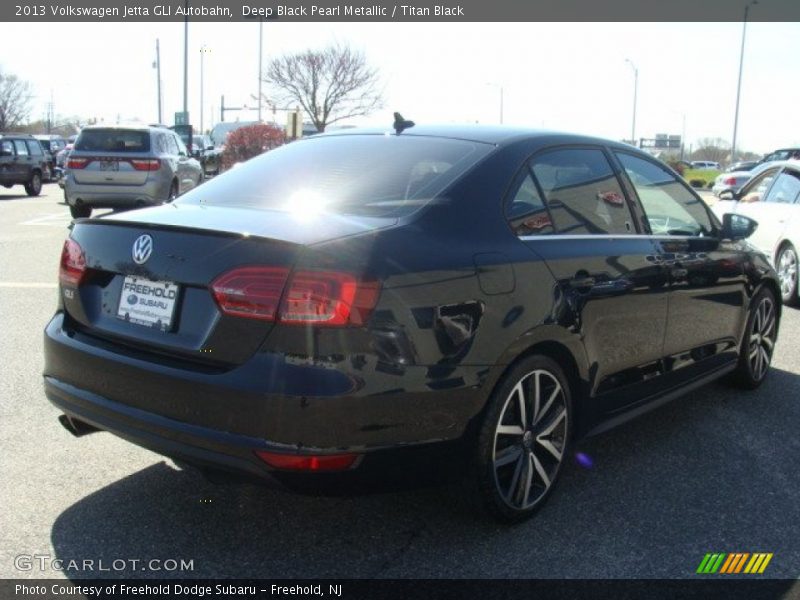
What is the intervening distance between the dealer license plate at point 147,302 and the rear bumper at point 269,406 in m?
0.14

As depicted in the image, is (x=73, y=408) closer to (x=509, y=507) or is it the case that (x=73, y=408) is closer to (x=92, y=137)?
(x=509, y=507)

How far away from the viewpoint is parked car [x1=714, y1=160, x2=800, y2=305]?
8984 mm

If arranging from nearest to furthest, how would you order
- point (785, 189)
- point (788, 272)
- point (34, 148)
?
point (788, 272)
point (785, 189)
point (34, 148)

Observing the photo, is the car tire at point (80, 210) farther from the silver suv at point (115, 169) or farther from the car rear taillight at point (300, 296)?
the car rear taillight at point (300, 296)

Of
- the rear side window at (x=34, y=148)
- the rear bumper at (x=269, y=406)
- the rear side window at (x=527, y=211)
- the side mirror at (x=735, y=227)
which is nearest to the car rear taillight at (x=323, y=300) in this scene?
the rear bumper at (x=269, y=406)

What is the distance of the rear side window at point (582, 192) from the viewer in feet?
12.2

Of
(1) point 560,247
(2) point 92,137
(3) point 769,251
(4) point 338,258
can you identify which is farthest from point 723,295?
(2) point 92,137

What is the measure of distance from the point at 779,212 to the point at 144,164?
10312 millimetres

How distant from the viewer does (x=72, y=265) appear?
342cm

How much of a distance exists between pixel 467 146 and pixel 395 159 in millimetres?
324

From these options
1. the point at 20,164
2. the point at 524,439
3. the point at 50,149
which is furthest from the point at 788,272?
the point at 50,149

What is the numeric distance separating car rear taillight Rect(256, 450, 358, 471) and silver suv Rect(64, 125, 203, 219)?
1255cm

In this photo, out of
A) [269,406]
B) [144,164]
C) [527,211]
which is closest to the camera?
[269,406]

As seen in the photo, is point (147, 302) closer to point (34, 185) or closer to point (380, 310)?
point (380, 310)
